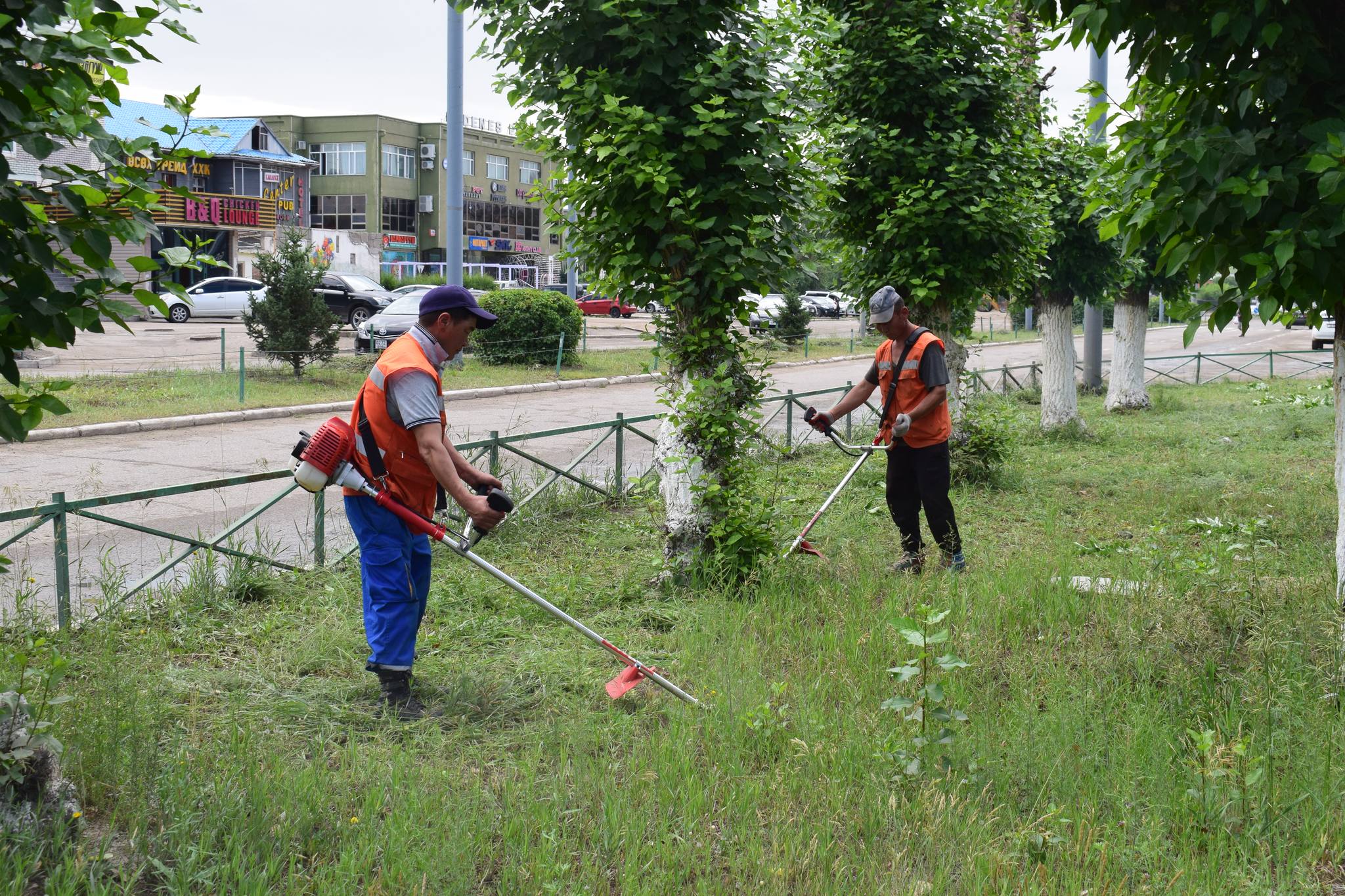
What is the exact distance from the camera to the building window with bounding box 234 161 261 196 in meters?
46.5

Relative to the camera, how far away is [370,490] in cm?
457

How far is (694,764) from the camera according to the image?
3.92 metres

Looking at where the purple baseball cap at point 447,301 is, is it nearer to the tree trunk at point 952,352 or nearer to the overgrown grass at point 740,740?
the overgrown grass at point 740,740

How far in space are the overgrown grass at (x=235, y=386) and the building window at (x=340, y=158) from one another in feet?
155

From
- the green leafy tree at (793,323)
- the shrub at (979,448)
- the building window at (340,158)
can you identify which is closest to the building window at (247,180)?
the building window at (340,158)

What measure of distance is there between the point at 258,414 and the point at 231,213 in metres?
33.6

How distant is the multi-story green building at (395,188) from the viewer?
65.2 meters

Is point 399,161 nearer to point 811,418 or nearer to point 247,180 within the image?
point 247,180

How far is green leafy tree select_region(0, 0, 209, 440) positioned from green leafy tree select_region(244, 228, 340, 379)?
50.2 ft

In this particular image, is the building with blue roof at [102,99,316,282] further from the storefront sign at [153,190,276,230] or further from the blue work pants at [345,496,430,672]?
the blue work pants at [345,496,430,672]

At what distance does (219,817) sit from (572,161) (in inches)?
174

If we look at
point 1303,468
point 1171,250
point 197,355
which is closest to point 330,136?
point 197,355

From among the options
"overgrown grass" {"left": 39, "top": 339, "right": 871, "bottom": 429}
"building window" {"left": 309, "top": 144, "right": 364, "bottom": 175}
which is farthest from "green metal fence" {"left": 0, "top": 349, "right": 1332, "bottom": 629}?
"building window" {"left": 309, "top": 144, "right": 364, "bottom": 175}

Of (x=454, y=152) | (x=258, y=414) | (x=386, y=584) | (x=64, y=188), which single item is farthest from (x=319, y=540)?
(x=454, y=152)
